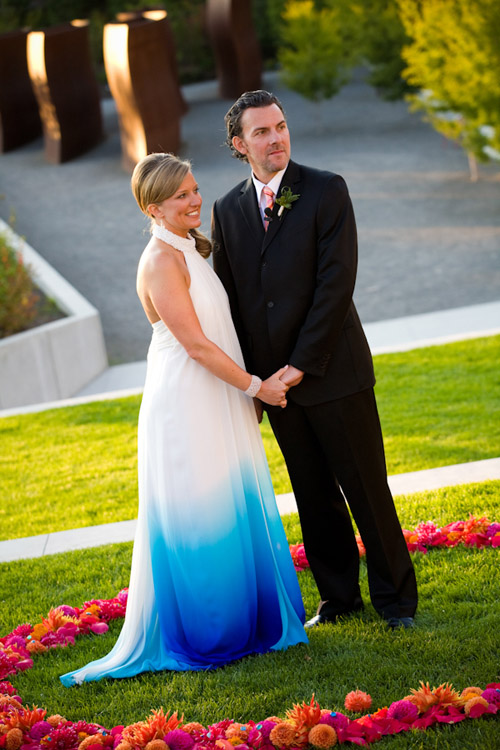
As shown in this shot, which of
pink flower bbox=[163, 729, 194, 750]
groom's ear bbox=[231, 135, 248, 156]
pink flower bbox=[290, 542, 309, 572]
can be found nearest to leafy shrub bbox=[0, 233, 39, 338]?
pink flower bbox=[290, 542, 309, 572]

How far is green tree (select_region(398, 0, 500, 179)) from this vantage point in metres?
14.6

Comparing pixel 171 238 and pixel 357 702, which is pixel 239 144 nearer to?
pixel 171 238

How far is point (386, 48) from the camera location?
2261cm

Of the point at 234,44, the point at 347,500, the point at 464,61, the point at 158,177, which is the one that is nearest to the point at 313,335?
the point at 347,500

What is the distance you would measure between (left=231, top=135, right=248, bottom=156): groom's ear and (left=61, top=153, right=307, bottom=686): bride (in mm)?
233

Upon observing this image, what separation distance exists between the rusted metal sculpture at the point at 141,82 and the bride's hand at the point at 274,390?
621 inches

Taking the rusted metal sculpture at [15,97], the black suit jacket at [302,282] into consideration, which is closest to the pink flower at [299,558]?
the black suit jacket at [302,282]

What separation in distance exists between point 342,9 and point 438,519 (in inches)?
965

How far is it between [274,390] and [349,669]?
119 cm

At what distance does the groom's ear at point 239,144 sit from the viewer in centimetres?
378

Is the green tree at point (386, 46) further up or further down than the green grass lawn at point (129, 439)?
further up

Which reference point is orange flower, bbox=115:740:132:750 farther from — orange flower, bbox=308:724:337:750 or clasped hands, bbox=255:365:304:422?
clasped hands, bbox=255:365:304:422

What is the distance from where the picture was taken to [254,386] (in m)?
3.76

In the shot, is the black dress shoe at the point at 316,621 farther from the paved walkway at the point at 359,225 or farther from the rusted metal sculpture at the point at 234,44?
the rusted metal sculpture at the point at 234,44
